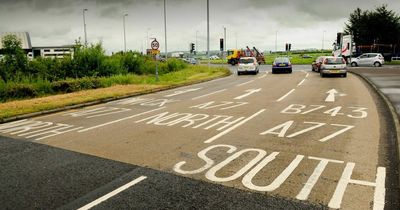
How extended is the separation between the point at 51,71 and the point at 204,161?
61.4 feet

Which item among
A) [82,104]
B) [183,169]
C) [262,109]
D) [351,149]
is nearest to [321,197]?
[183,169]

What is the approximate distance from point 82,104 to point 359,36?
5330 centimetres

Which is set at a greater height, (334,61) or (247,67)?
(334,61)

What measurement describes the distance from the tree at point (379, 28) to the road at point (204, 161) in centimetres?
4952

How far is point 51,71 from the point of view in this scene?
22203 mm

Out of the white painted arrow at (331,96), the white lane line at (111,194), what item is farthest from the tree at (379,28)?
the white lane line at (111,194)

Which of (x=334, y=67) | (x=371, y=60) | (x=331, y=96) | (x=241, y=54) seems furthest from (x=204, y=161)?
(x=241, y=54)

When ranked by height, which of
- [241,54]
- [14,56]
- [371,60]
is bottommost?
[371,60]

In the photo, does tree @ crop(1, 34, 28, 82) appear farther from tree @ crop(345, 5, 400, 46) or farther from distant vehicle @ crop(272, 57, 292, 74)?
tree @ crop(345, 5, 400, 46)

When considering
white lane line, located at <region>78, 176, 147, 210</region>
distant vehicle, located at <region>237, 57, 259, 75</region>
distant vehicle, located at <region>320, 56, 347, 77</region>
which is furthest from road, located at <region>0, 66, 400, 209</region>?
distant vehicle, located at <region>237, 57, 259, 75</region>

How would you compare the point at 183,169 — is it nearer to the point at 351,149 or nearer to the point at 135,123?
the point at 351,149

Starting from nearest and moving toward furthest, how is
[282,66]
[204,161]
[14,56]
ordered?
[204,161]
[14,56]
[282,66]

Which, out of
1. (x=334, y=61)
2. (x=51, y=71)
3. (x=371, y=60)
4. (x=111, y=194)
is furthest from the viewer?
(x=371, y=60)

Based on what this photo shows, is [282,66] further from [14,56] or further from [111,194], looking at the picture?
[111,194]
